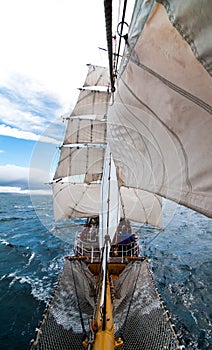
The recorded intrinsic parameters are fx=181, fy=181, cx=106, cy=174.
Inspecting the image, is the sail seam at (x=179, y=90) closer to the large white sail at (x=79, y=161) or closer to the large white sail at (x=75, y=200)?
the large white sail at (x=75, y=200)

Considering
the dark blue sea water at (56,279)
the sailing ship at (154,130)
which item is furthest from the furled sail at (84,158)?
the sailing ship at (154,130)

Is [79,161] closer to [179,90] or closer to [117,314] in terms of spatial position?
[117,314]

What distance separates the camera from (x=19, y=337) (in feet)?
20.3

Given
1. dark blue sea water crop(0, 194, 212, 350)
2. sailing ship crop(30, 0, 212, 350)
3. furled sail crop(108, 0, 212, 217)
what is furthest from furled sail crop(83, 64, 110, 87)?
furled sail crop(108, 0, 212, 217)

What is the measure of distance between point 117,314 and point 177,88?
6996 mm

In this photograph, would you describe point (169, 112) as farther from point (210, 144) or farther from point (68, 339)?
point (68, 339)

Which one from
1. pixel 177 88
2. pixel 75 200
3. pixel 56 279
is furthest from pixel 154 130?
pixel 75 200

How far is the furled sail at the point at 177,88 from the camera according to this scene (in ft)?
2.41

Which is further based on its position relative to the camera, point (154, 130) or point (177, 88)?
→ point (154, 130)

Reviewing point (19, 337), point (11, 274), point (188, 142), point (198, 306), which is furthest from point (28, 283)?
point (188, 142)

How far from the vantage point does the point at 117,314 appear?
5.88 metres

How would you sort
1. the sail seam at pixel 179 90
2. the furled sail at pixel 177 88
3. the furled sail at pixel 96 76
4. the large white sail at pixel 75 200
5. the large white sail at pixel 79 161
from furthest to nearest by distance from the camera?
the furled sail at pixel 96 76 < the large white sail at pixel 79 161 < the large white sail at pixel 75 200 < the sail seam at pixel 179 90 < the furled sail at pixel 177 88

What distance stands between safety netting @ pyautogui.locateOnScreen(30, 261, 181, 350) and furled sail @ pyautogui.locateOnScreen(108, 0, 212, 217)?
4011mm

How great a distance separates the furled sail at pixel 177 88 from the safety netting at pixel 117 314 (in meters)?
4.01
